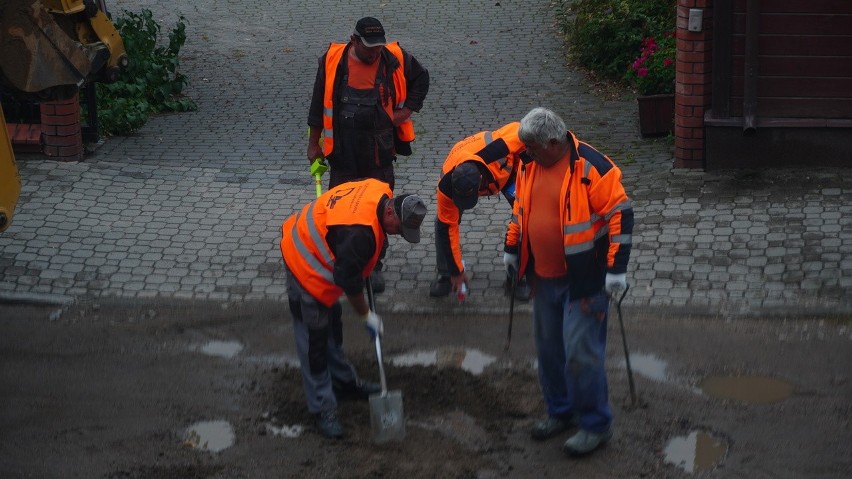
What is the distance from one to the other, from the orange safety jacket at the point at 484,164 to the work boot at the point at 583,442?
5.23ft

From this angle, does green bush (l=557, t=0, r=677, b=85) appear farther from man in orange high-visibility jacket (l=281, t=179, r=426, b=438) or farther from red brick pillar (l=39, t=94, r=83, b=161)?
man in orange high-visibility jacket (l=281, t=179, r=426, b=438)

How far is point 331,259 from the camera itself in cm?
573

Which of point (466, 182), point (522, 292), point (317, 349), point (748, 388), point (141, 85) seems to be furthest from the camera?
point (141, 85)

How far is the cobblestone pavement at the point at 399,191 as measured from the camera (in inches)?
312

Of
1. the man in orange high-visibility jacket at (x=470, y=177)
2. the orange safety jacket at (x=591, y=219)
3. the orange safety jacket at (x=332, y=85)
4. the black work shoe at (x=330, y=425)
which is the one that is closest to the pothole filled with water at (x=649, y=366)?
the man in orange high-visibility jacket at (x=470, y=177)

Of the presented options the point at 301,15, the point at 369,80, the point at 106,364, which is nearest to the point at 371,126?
the point at 369,80

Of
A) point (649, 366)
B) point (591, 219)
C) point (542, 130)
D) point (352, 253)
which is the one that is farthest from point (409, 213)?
point (649, 366)

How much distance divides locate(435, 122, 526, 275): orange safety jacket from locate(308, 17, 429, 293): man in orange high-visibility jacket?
78 cm

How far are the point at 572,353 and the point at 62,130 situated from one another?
6438 millimetres

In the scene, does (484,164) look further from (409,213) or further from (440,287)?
(409,213)

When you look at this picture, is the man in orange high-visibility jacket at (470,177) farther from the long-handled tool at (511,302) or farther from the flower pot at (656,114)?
the flower pot at (656,114)

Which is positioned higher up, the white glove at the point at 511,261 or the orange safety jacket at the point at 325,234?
the orange safety jacket at the point at 325,234

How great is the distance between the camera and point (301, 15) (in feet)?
51.8

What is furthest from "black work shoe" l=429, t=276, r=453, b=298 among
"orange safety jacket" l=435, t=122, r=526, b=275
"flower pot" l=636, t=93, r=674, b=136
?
"flower pot" l=636, t=93, r=674, b=136
